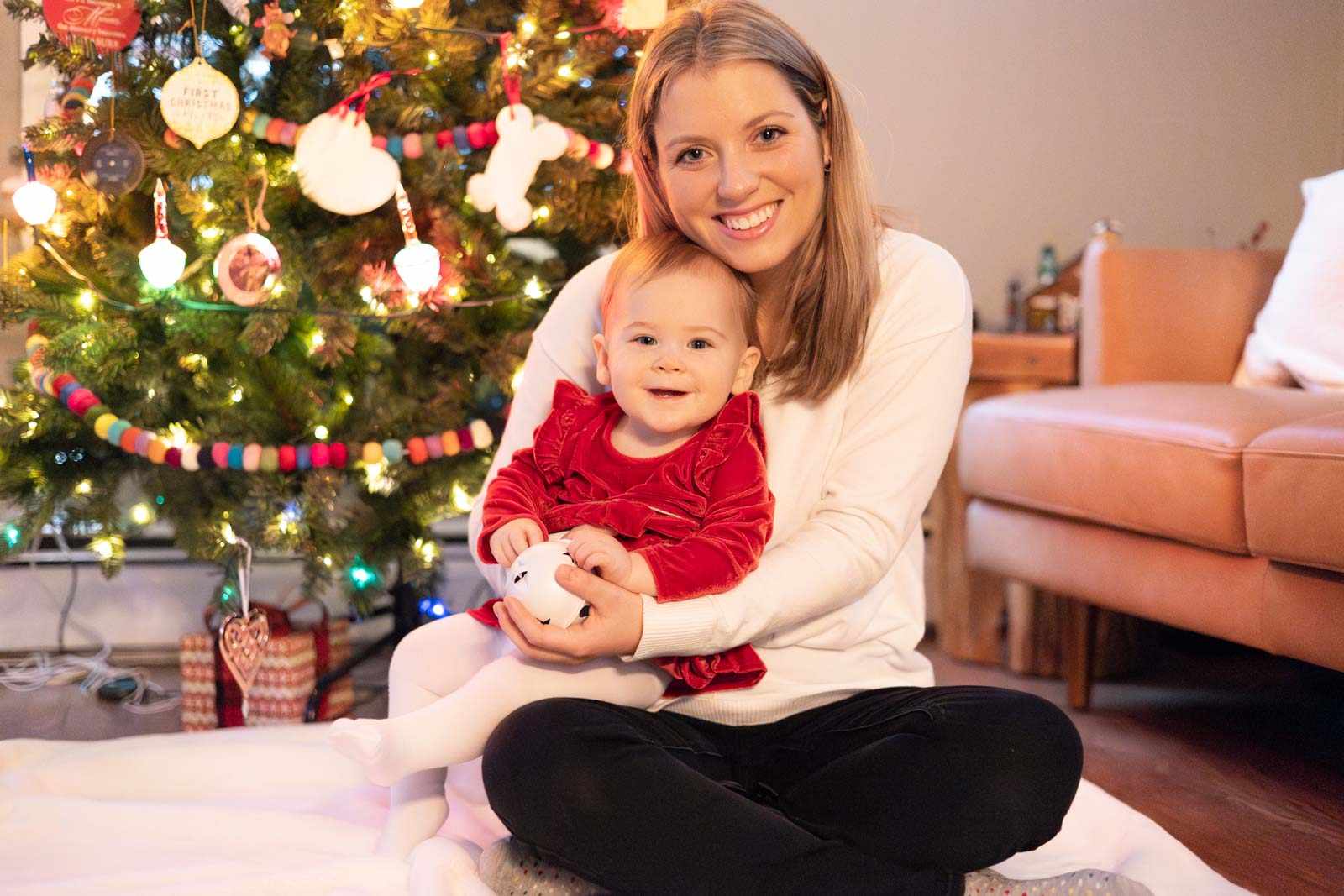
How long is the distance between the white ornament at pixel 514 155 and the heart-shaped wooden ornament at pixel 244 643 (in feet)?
2.35

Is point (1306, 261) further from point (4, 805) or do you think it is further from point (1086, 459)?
point (4, 805)

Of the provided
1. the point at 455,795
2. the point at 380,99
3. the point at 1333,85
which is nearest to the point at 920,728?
the point at 455,795

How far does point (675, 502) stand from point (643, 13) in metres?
0.97

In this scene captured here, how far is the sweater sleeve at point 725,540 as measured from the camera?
1.15 m

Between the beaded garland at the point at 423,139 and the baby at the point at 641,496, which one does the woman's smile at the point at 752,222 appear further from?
the beaded garland at the point at 423,139

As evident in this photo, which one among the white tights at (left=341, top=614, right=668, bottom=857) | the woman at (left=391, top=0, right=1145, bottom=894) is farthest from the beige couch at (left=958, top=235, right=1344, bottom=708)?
the white tights at (left=341, top=614, right=668, bottom=857)

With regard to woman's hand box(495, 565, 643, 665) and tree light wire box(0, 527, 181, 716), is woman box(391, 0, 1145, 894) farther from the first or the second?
tree light wire box(0, 527, 181, 716)

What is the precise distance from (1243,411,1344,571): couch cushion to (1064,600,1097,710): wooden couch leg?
1.64 ft

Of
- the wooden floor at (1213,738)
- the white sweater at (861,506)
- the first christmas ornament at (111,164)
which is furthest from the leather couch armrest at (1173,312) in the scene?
the first christmas ornament at (111,164)

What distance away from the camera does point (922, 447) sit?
127 centimetres

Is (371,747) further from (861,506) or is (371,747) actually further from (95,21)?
(95,21)

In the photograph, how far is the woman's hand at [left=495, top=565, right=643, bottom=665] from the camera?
112 centimetres

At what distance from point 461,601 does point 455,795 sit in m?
1.08

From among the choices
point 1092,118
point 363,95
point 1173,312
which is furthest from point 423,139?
point 1092,118
